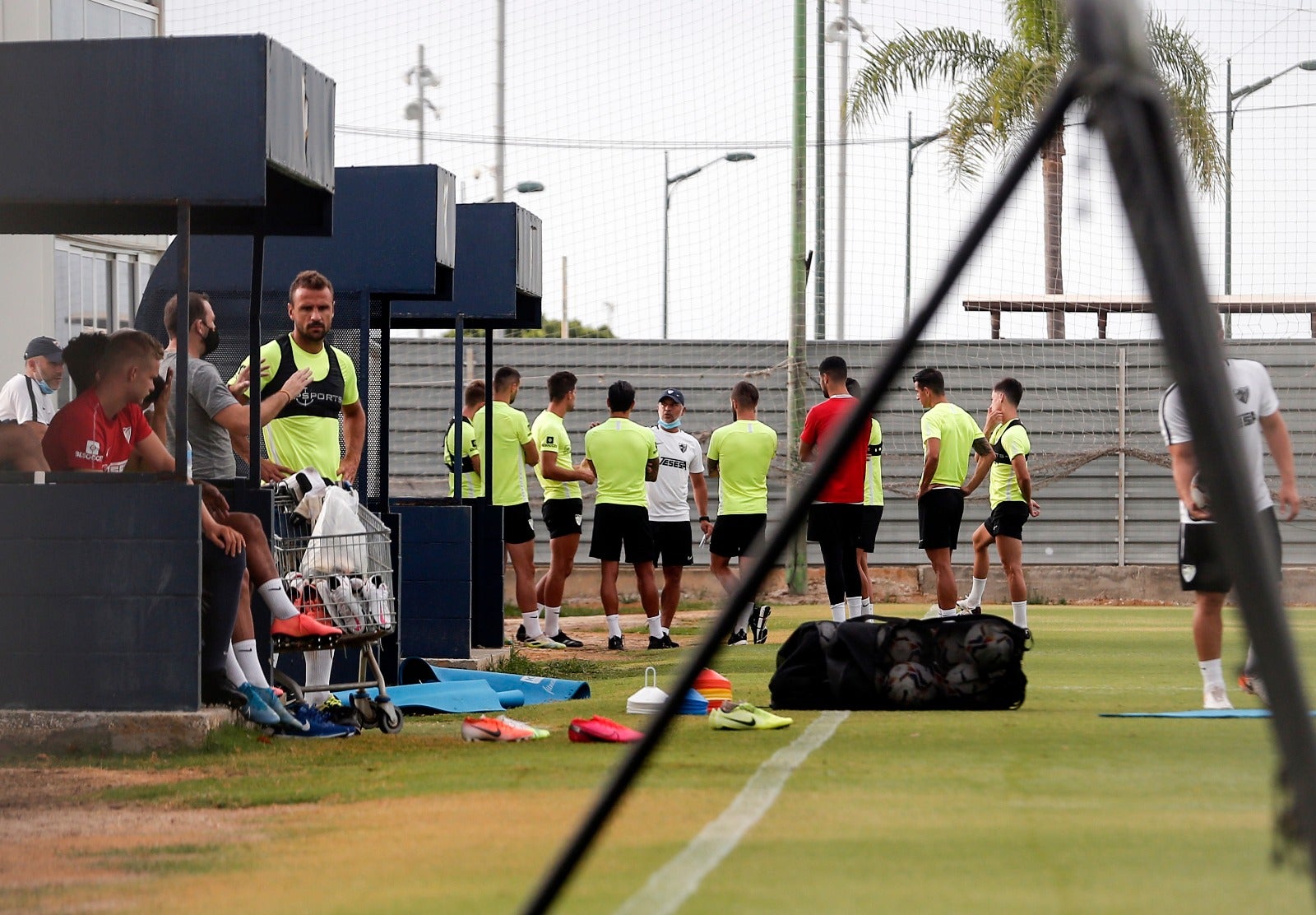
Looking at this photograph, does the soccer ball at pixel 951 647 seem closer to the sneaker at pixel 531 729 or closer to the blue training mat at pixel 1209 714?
the blue training mat at pixel 1209 714

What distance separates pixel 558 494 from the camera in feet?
48.6

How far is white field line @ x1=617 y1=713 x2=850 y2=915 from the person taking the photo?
3.80 metres

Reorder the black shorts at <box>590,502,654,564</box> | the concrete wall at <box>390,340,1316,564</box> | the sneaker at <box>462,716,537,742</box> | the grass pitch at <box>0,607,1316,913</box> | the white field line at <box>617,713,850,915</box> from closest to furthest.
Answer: the white field line at <box>617,713,850,915</box> → the grass pitch at <box>0,607,1316,913</box> → the sneaker at <box>462,716,537,742</box> → the black shorts at <box>590,502,654,564</box> → the concrete wall at <box>390,340,1316,564</box>

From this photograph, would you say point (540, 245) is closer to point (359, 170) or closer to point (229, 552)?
point (359, 170)

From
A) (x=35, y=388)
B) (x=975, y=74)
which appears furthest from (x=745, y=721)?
(x=975, y=74)

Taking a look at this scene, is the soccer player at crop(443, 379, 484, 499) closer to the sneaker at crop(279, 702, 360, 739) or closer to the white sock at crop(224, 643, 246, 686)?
the sneaker at crop(279, 702, 360, 739)

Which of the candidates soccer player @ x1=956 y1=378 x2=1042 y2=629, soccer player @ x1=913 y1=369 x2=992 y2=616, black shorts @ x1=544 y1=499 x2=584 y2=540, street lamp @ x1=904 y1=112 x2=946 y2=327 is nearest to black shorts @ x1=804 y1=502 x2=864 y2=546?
soccer player @ x1=913 y1=369 x2=992 y2=616

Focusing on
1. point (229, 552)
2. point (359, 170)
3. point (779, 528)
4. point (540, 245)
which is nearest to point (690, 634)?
point (540, 245)

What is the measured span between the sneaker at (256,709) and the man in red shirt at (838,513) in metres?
5.54

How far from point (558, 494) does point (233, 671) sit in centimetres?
752

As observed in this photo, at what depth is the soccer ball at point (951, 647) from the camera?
8320mm

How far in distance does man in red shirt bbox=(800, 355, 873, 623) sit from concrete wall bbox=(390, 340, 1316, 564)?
28.5 feet

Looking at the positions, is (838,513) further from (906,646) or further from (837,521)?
(906,646)

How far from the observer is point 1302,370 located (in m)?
21.0
